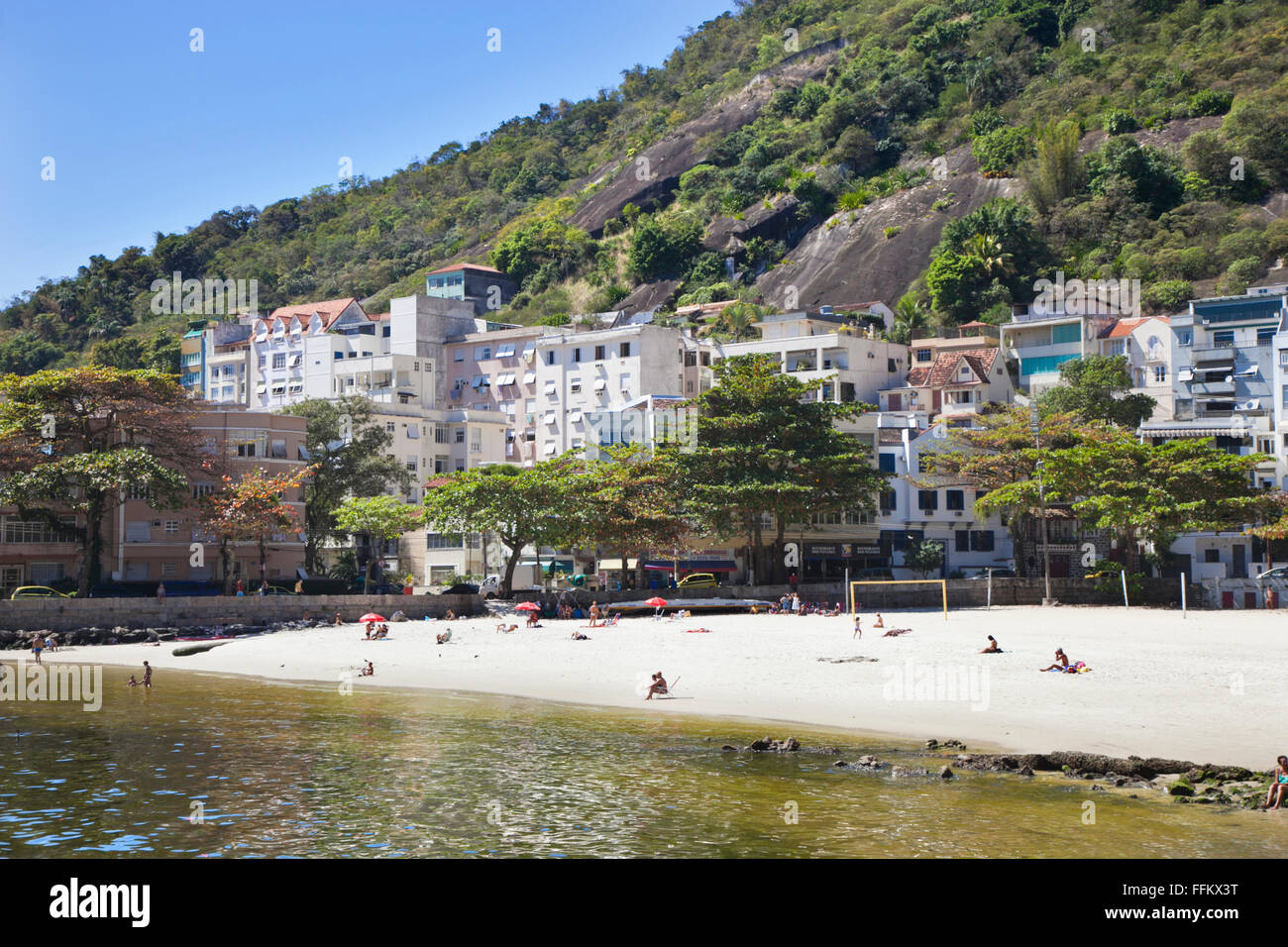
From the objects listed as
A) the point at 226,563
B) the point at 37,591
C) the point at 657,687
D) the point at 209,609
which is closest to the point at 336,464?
the point at 226,563

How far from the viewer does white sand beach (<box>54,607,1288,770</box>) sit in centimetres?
2950

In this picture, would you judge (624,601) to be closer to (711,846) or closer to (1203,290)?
(711,846)

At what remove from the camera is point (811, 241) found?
Answer: 14625 centimetres

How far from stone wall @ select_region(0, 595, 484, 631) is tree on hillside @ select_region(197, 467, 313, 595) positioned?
11.9 ft

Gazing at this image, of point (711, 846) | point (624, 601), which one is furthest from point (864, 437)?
point (711, 846)

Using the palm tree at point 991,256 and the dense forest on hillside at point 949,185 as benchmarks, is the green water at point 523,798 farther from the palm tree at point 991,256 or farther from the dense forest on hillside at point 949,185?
the palm tree at point 991,256

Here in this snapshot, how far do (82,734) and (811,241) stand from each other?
4886 inches

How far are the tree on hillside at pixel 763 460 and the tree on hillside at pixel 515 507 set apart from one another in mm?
6612

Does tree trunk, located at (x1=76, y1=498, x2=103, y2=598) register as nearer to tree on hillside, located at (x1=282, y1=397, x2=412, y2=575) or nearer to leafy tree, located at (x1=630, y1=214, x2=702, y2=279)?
tree on hillside, located at (x1=282, y1=397, x2=412, y2=575)

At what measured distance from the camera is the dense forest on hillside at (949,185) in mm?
120000

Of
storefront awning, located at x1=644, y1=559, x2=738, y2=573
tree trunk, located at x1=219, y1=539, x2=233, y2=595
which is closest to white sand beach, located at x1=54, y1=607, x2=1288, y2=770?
tree trunk, located at x1=219, y1=539, x2=233, y2=595

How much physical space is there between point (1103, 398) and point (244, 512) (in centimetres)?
5837

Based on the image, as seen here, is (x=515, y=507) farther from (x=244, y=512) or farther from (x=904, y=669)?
(x=904, y=669)

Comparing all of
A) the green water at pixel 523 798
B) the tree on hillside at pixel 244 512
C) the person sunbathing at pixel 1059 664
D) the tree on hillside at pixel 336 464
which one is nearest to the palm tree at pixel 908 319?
the tree on hillside at pixel 336 464
